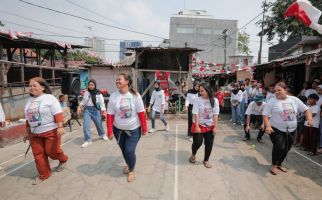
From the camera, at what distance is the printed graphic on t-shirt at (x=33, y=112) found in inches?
173

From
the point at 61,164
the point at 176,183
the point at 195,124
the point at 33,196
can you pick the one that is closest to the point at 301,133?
the point at 195,124

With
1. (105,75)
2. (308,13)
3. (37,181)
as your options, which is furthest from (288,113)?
(105,75)

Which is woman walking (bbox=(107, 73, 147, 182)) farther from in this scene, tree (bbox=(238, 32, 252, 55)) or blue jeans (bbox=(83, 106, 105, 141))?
tree (bbox=(238, 32, 252, 55))

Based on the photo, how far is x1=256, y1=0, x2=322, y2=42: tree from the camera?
22991 mm

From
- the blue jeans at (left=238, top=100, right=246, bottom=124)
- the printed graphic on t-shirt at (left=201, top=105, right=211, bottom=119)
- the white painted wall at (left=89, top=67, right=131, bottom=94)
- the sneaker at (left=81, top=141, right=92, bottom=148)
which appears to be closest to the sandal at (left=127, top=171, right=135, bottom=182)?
the printed graphic on t-shirt at (left=201, top=105, right=211, bottom=119)

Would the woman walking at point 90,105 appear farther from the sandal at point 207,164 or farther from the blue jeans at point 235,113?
the blue jeans at point 235,113

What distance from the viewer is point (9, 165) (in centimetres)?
565

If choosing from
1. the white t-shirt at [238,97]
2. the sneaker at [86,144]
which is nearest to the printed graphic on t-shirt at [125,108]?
the sneaker at [86,144]

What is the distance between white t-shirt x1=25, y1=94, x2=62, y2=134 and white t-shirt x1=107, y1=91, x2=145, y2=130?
38.9 inches

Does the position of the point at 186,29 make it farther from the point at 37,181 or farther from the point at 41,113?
the point at 37,181

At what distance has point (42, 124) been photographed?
14.6 feet

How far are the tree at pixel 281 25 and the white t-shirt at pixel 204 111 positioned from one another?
20.9 metres

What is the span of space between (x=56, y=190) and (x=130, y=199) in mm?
1287

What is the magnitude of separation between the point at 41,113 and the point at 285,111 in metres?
4.29
